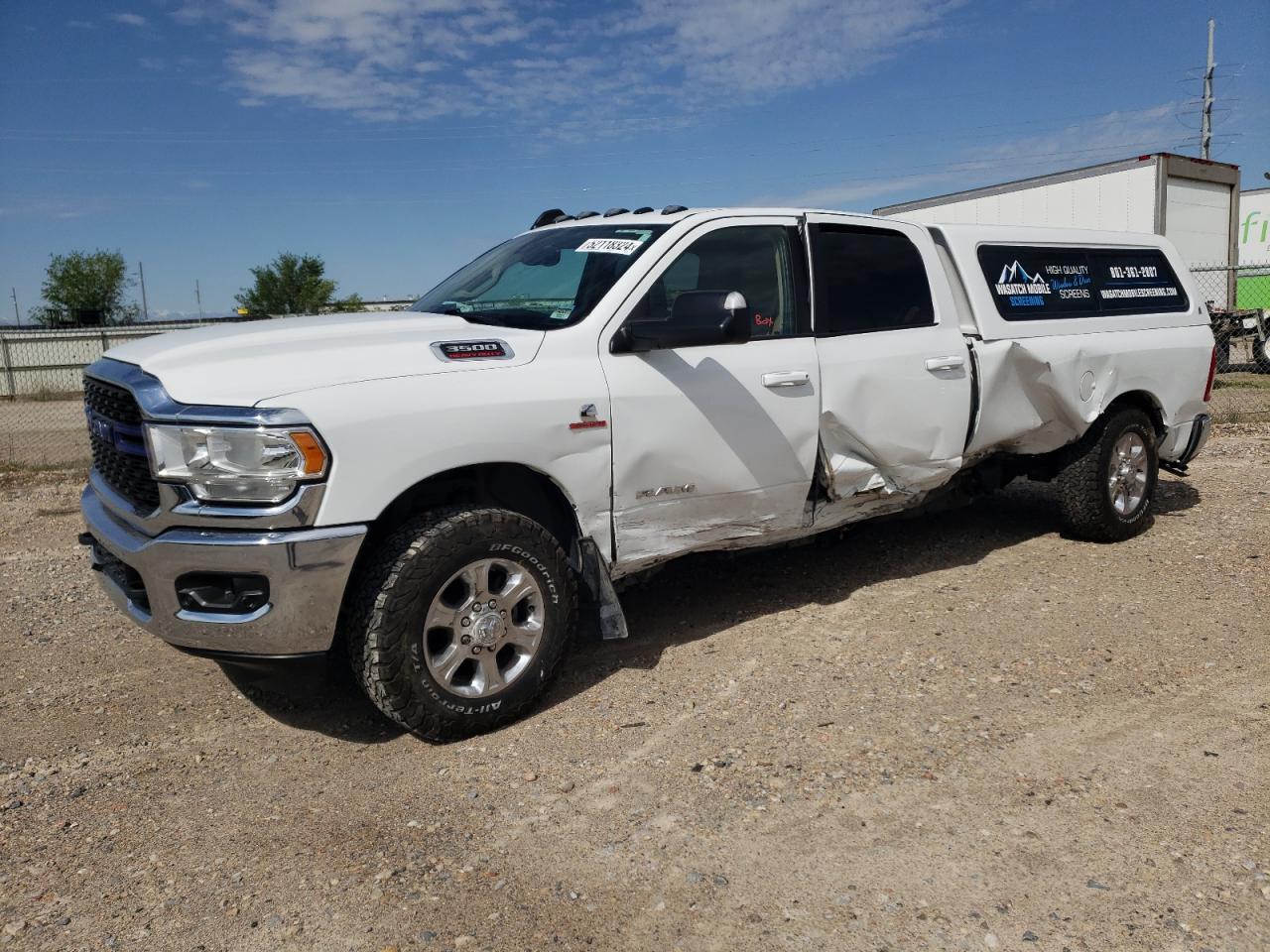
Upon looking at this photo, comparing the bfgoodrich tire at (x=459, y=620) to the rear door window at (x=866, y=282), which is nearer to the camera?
the bfgoodrich tire at (x=459, y=620)

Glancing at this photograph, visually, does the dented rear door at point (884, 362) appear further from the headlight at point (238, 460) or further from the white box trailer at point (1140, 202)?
the white box trailer at point (1140, 202)

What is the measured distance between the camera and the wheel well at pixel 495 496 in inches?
147

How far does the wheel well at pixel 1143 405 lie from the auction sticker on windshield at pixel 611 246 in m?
3.43

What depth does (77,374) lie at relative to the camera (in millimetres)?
23562

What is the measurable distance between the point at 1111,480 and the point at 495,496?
4.20 metres

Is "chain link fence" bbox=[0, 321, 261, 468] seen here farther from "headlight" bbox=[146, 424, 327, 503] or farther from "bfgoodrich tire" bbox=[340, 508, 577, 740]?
"bfgoodrich tire" bbox=[340, 508, 577, 740]

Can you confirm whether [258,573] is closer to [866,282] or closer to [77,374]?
[866,282]

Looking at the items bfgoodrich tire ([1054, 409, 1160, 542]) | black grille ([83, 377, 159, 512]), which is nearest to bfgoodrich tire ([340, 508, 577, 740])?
black grille ([83, 377, 159, 512])

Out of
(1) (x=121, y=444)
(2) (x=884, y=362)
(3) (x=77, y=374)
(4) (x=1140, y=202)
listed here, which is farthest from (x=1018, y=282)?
(3) (x=77, y=374)

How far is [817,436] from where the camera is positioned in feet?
15.5

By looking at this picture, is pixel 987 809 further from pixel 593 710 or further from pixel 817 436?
pixel 817 436

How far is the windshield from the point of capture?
4.25 meters

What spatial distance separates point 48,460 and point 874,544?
9.06 meters

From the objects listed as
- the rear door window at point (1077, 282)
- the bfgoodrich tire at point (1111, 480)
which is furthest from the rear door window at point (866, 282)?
the bfgoodrich tire at point (1111, 480)
